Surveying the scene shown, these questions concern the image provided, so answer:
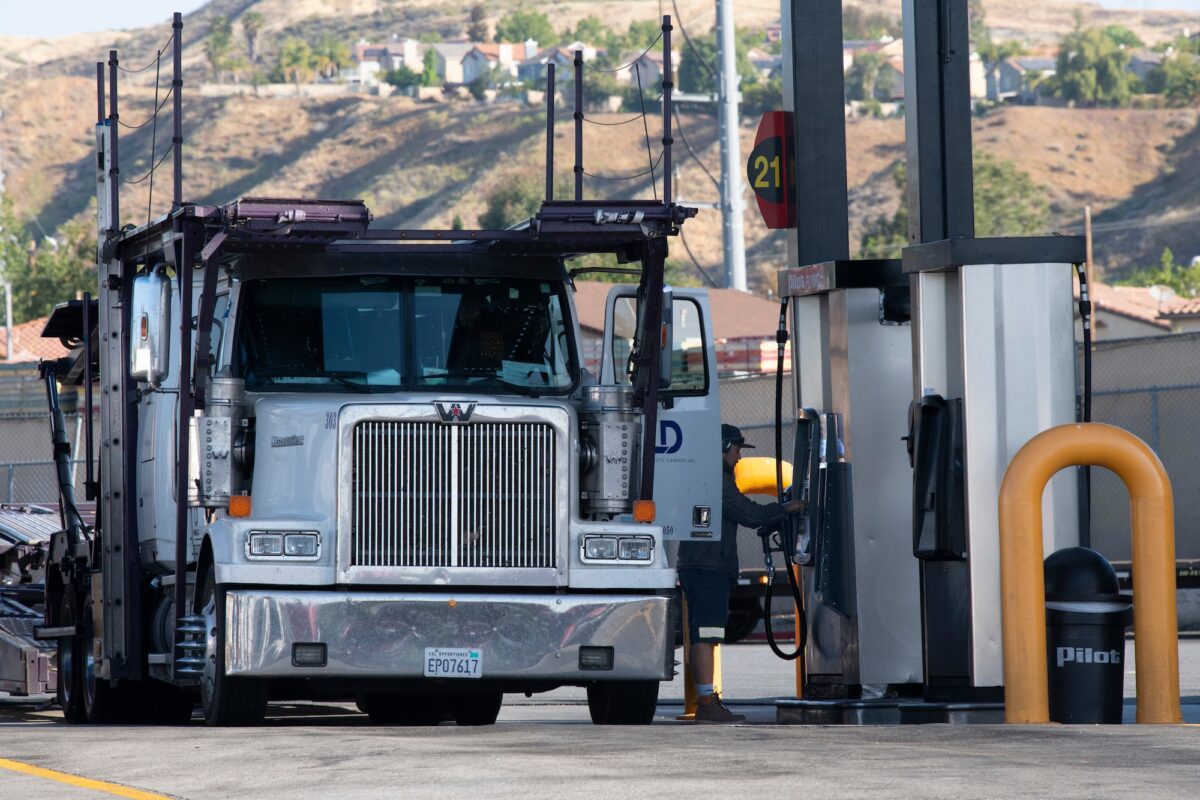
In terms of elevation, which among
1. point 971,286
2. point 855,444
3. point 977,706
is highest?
point 971,286

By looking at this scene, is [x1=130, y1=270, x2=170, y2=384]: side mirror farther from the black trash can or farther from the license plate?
the black trash can

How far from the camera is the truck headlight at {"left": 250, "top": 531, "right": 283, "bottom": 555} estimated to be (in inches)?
446

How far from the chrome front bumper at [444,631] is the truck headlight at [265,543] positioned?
0.67 ft

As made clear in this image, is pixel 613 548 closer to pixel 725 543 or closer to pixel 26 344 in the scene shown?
pixel 725 543

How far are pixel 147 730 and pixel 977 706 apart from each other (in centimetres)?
450

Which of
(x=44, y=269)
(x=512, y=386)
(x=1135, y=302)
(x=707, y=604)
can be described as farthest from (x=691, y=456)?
(x=44, y=269)

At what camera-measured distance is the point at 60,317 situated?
15.1m

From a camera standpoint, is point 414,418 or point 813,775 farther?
point 414,418

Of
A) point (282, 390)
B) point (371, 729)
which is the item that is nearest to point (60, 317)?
point (282, 390)

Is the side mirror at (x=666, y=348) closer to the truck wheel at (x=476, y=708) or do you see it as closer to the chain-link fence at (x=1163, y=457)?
the truck wheel at (x=476, y=708)

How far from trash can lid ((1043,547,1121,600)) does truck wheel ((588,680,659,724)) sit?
2.26 metres

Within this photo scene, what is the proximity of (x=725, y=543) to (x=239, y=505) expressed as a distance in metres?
3.67

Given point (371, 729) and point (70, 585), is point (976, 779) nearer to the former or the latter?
point (371, 729)

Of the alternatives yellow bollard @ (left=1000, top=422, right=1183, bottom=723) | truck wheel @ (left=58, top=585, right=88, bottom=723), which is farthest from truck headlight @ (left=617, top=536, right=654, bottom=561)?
truck wheel @ (left=58, top=585, right=88, bottom=723)
